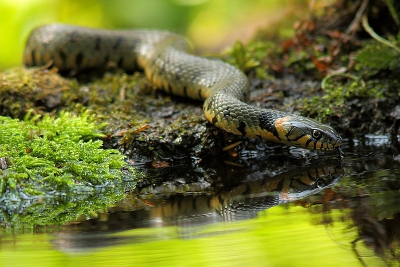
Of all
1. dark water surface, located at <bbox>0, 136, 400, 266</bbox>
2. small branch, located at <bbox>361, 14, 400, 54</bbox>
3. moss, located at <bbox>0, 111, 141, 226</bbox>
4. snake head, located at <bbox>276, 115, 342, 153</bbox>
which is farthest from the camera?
small branch, located at <bbox>361, 14, 400, 54</bbox>

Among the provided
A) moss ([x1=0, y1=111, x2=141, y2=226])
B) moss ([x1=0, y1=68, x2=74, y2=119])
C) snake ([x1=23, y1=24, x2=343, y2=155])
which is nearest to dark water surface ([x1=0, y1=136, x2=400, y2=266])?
moss ([x1=0, y1=111, x2=141, y2=226])

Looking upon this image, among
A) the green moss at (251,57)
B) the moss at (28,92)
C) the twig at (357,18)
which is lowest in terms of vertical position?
the moss at (28,92)

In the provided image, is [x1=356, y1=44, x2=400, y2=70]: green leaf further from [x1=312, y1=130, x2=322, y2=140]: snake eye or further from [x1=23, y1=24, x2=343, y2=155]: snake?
[x1=312, y1=130, x2=322, y2=140]: snake eye

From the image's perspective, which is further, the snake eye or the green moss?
the green moss

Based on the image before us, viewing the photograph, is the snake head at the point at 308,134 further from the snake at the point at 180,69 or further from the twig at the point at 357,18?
the twig at the point at 357,18

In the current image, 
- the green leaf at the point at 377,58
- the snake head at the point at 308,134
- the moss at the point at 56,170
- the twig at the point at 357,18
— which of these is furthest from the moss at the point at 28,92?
the twig at the point at 357,18

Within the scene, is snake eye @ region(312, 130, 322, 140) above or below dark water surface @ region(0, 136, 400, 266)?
above

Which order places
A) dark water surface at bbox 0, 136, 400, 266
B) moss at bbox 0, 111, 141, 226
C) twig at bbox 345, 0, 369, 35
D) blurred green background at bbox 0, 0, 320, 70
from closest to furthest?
dark water surface at bbox 0, 136, 400, 266 < moss at bbox 0, 111, 141, 226 < twig at bbox 345, 0, 369, 35 < blurred green background at bbox 0, 0, 320, 70

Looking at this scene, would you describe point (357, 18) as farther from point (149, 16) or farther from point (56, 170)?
point (149, 16)
